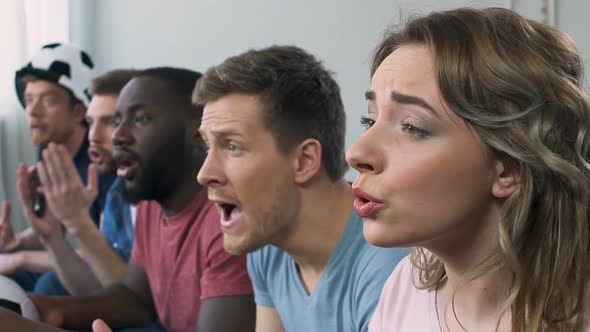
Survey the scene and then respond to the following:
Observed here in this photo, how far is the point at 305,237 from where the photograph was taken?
1.20 meters

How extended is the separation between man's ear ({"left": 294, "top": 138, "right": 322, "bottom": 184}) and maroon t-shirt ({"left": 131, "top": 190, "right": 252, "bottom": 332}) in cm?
26

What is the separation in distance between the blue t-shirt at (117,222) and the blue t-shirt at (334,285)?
69cm

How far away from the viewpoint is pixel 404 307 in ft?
2.96

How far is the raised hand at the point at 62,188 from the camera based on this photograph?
72.9 inches

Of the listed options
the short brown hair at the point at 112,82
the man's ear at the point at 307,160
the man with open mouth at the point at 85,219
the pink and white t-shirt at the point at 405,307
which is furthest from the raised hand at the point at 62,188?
the pink and white t-shirt at the point at 405,307

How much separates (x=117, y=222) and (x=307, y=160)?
87 cm

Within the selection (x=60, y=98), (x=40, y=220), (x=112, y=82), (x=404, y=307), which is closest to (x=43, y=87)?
(x=60, y=98)

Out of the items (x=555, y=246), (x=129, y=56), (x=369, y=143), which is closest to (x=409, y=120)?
(x=369, y=143)

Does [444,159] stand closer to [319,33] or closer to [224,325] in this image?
[224,325]

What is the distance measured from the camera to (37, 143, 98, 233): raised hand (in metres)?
1.85

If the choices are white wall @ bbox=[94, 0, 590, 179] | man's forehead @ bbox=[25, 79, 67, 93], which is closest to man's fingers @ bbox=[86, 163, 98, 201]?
man's forehead @ bbox=[25, 79, 67, 93]

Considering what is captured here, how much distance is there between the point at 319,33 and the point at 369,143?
1682mm

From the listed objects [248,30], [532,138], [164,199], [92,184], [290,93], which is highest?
[532,138]

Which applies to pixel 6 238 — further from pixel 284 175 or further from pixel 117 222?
pixel 284 175
